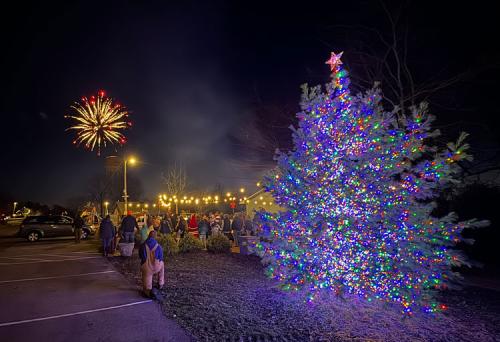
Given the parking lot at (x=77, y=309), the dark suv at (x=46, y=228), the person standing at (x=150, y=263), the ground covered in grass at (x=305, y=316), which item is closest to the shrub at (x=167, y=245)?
the parking lot at (x=77, y=309)

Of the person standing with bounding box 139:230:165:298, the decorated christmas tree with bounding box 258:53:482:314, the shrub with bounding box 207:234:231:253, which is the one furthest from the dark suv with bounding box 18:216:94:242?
the decorated christmas tree with bounding box 258:53:482:314

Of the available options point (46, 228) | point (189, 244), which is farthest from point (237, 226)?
point (46, 228)

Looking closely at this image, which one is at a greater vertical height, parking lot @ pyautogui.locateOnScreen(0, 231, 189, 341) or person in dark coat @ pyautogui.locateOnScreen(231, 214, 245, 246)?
Answer: person in dark coat @ pyautogui.locateOnScreen(231, 214, 245, 246)

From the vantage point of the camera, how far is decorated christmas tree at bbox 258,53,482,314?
18.5 feet

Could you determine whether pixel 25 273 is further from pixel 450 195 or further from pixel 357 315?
pixel 450 195

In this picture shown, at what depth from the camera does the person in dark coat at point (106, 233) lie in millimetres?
13719

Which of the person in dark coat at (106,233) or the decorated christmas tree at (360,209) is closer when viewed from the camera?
the decorated christmas tree at (360,209)

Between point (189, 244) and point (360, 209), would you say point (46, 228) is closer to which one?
point (189, 244)

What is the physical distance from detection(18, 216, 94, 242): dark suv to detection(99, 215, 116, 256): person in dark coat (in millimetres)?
10740

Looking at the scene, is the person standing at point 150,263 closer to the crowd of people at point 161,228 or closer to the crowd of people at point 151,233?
the crowd of people at point 151,233

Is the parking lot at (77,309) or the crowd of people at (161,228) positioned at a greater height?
the crowd of people at (161,228)

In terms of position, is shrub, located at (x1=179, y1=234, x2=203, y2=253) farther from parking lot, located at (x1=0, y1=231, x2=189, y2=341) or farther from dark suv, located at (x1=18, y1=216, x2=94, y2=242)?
dark suv, located at (x1=18, y1=216, x2=94, y2=242)

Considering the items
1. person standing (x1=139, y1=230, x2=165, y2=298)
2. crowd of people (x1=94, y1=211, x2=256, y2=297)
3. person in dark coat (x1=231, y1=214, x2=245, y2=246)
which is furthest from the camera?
person in dark coat (x1=231, y1=214, x2=245, y2=246)

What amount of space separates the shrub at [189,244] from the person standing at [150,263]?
19.7 feet
